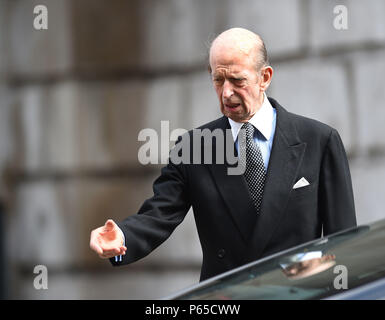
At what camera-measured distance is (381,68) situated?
19.8 feet

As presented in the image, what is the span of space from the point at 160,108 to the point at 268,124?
12.6 ft

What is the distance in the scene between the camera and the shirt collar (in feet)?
11.2

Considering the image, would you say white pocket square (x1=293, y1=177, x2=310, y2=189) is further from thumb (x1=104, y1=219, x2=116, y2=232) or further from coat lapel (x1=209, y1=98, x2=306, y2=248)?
thumb (x1=104, y1=219, x2=116, y2=232)

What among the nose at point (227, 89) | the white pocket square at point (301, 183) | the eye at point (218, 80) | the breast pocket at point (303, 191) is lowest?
the breast pocket at point (303, 191)

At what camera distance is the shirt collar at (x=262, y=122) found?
3410mm

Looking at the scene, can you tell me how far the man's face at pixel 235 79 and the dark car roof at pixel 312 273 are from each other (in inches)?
27.8

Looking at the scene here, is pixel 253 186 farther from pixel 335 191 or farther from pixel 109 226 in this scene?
pixel 109 226

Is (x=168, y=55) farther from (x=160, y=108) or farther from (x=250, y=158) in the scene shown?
(x=250, y=158)

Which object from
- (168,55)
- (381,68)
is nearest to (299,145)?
(381,68)

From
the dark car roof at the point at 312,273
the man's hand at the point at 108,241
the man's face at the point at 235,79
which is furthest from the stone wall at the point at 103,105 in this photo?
the dark car roof at the point at 312,273

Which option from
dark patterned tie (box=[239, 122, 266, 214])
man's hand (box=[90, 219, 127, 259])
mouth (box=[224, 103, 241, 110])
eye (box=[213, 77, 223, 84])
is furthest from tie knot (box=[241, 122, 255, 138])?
man's hand (box=[90, 219, 127, 259])

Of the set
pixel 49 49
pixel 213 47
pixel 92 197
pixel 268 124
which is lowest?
pixel 92 197

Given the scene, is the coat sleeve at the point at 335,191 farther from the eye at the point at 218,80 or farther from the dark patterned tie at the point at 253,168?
the eye at the point at 218,80

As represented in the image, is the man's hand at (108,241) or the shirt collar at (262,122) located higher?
the shirt collar at (262,122)
